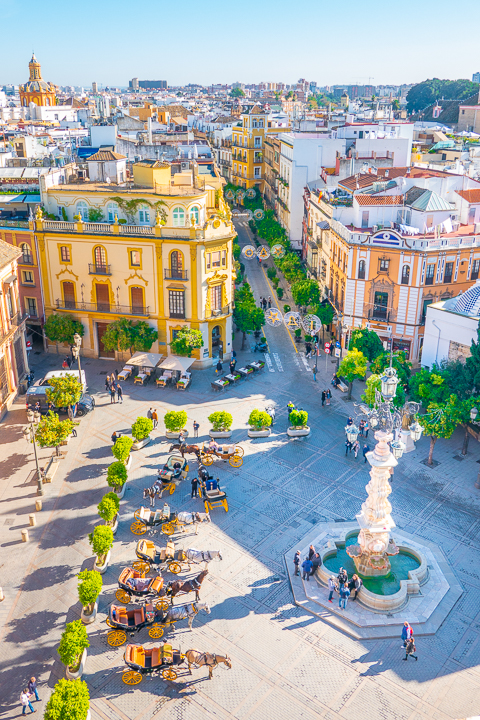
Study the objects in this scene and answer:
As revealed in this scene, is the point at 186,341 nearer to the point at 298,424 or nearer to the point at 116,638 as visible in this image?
the point at 298,424

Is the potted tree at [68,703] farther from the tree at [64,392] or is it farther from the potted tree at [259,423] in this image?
the tree at [64,392]

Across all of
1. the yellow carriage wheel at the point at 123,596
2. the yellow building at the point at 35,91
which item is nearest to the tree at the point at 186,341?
the yellow carriage wheel at the point at 123,596

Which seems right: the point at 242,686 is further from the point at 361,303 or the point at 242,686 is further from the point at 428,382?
the point at 361,303

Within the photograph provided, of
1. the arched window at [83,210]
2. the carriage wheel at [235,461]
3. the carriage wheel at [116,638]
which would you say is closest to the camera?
the carriage wheel at [116,638]

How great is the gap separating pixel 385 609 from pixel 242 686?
23.9ft

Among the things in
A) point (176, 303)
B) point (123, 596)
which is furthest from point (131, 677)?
point (176, 303)

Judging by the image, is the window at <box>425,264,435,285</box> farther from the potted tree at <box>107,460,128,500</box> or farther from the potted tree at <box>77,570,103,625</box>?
the potted tree at <box>77,570,103,625</box>

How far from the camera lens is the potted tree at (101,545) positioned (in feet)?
96.4

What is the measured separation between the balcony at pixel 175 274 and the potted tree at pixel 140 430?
14291mm

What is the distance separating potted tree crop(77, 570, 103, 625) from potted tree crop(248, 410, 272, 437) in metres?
16.8

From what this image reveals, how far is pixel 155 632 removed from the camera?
88.6ft

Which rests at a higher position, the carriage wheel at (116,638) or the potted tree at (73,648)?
the potted tree at (73,648)

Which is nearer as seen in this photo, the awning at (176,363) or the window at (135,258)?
the awning at (176,363)

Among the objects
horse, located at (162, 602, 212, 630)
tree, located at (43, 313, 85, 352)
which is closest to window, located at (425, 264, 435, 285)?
tree, located at (43, 313, 85, 352)
